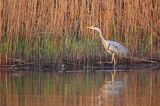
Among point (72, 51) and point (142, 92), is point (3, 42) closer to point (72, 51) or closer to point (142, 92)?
point (72, 51)

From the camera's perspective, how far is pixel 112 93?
9352 mm

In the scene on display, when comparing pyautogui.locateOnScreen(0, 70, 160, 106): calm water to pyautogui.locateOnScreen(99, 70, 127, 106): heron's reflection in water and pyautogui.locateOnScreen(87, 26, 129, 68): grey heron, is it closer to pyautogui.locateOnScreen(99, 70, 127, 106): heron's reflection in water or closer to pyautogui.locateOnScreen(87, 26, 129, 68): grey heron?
pyautogui.locateOnScreen(99, 70, 127, 106): heron's reflection in water

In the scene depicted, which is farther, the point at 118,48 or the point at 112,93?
the point at 118,48

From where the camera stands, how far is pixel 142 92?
946 centimetres

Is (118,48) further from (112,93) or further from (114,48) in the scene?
(112,93)

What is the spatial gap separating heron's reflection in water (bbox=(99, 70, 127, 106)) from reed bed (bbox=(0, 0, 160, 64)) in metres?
1.82

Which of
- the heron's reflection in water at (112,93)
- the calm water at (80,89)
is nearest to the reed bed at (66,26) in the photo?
the calm water at (80,89)

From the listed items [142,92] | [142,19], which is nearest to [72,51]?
[142,19]

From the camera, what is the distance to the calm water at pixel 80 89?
27.8 ft

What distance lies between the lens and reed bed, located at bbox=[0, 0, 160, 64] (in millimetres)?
12641

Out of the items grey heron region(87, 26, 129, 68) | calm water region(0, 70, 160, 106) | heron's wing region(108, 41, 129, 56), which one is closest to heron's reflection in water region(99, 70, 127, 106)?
calm water region(0, 70, 160, 106)

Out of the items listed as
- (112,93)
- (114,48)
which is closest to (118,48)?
(114,48)

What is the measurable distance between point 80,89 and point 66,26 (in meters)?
3.24

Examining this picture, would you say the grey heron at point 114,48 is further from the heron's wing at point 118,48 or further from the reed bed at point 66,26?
the reed bed at point 66,26
